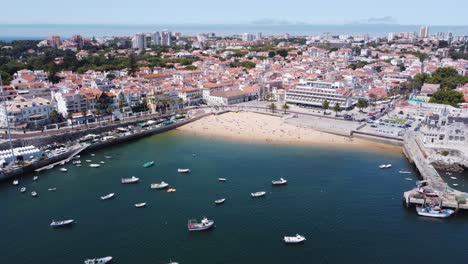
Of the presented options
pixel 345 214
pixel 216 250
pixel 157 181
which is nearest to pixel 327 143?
pixel 345 214

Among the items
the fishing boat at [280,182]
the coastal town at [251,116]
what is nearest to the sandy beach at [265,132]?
the coastal town at [251,116]

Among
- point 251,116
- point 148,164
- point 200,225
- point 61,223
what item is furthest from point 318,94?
point 61,223

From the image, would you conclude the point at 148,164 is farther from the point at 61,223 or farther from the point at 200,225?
the point at 200,225

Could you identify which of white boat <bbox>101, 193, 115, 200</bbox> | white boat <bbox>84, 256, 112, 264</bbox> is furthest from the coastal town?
white boat <bbox>84, 256, 112, 264</bbox>

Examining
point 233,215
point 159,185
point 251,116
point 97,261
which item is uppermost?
point 251,116

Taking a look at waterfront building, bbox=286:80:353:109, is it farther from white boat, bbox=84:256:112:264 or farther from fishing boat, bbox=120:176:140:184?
white boat, bbox=84:256:112:264

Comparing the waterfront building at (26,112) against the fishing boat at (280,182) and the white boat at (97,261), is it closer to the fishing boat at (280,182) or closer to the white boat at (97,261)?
the white boat at (97,261)
